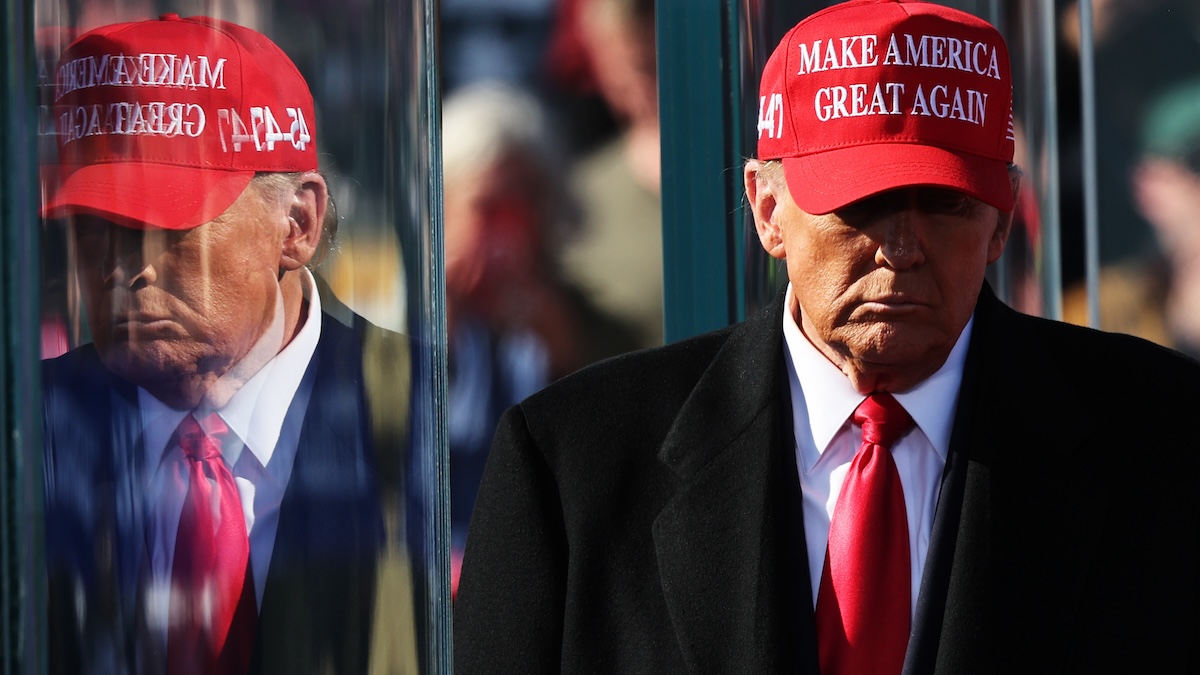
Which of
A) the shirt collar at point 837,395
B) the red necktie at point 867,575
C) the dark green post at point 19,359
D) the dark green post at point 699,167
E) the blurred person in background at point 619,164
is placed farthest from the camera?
the blurred person in background at point 619,164

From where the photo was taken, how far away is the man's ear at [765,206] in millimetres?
1553

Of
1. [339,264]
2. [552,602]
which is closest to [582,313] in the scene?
[552,602]

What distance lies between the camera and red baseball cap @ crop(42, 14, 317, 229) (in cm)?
49

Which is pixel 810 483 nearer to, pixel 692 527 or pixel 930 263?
pixel 692 527

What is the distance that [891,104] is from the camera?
1409 millimetres

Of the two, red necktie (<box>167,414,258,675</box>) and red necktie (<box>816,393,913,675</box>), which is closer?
red necktie (<box>167,414,258,675</box>)

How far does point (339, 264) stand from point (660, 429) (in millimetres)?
1040

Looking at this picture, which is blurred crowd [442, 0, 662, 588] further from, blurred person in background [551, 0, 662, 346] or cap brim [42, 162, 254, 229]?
cap brim [42, 162, 254, 229]

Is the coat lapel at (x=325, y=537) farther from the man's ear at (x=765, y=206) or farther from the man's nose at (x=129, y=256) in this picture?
the man's ear at (x=765, y=206)

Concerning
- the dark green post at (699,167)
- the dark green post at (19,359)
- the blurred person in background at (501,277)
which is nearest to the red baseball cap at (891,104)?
the dark green post at (699,167)

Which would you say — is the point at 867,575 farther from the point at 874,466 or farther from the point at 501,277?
the point at 501,277

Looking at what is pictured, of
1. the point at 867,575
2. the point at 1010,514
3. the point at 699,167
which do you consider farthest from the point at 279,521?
the point at 699,167

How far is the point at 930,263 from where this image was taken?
1406 mm

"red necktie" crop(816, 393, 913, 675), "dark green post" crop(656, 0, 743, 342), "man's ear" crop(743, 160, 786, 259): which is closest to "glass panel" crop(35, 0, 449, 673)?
"red necktie" crop(816, 393, 913, 675)
